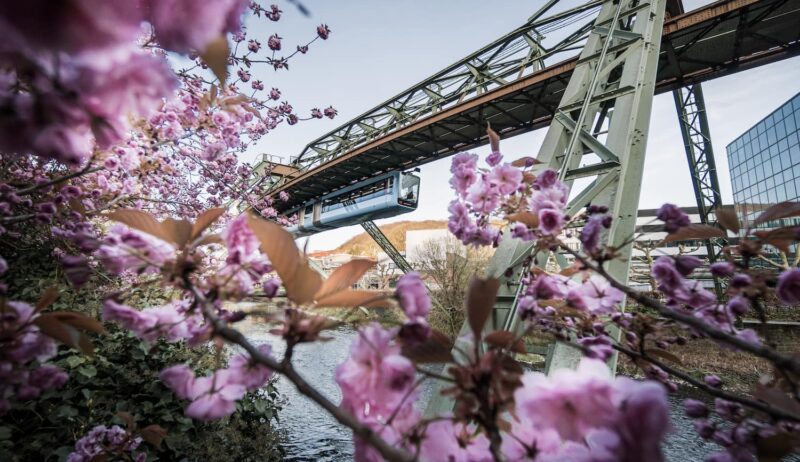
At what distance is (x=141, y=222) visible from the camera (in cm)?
49

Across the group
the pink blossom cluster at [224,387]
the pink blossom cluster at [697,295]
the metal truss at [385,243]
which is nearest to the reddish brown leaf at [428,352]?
the pink blossom cluster at [224,387]

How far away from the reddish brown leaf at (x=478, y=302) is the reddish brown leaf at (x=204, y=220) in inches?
15.3

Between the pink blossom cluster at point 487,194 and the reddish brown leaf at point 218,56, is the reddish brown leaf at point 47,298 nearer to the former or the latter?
the reddish brown leaf at point 218,56

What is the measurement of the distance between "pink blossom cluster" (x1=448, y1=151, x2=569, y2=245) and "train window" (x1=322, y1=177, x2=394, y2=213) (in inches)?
446

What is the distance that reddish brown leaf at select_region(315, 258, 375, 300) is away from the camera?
440 mm

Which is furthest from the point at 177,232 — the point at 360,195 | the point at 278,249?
the point at 360,195

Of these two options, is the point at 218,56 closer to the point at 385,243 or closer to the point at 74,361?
the point at 74,361

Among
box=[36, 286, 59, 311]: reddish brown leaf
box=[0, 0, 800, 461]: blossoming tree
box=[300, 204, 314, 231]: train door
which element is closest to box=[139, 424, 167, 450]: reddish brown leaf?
box=[0, 0, 800, 461]: blossoming tree

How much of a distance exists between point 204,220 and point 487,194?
2.86ft

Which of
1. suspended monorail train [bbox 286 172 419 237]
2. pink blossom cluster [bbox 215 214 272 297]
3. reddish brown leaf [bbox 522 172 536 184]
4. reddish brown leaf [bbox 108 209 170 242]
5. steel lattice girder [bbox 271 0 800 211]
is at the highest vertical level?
steel lattice girder [bbox 271 0 800 211]

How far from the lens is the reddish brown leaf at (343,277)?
44 cm

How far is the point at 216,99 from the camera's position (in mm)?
1263

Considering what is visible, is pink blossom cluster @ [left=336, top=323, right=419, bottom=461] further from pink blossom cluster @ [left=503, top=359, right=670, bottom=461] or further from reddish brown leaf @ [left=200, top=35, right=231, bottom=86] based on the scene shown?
reddish brown leaf @ [left=200, top=35, right=231, bottom=86]

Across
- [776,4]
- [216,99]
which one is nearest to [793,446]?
[216,99]
